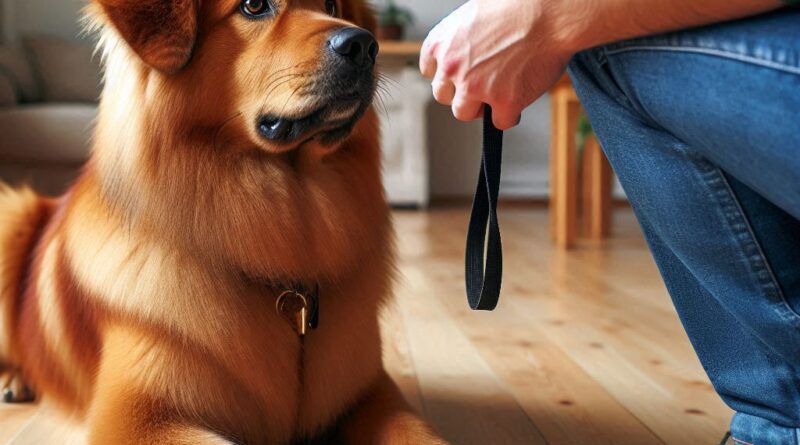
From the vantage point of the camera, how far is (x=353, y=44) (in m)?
1.22

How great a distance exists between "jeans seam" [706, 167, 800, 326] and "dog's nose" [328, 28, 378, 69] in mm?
526

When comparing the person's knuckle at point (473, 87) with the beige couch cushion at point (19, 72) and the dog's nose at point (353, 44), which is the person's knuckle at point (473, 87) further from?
the beige couch cushion at point (19, 72)

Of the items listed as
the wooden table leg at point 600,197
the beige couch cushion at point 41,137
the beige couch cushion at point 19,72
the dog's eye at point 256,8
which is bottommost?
the wooden table leg at point 600,197

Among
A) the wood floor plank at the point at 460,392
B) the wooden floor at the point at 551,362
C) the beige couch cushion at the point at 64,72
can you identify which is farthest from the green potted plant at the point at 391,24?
the wood floor plank at the point at 460,392

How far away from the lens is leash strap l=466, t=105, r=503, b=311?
3.58 feet

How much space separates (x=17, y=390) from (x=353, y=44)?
99cm

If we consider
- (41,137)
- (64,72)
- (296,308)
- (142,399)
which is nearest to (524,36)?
(296,308)

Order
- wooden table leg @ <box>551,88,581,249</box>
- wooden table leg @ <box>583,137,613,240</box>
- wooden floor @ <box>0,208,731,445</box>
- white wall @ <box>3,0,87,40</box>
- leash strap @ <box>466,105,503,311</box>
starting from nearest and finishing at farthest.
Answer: leash strap @ <box>466,105,503,311</box> → wooden floor @ <box>0,208,731,445</box> → wooden table leg @ <box>551,88,581,249</box> → wooden table leg @ <box>583,137,613,240</box> → white wall @ <box>3,0,87,40</box>

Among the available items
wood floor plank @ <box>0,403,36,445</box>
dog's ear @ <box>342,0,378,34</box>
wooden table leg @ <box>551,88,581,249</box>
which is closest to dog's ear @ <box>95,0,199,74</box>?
dog's ear @ <box>342,0,378,34</box>

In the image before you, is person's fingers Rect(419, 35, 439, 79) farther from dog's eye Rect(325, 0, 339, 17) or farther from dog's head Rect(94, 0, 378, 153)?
dog's eye Rect(325, 0, 339, 17)

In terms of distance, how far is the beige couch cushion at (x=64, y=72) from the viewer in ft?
17.9

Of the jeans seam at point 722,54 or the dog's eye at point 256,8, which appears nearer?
the jeans seam at point 722,54

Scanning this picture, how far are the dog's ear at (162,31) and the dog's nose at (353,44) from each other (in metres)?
0.20

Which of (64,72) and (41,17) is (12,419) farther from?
(41,17)
